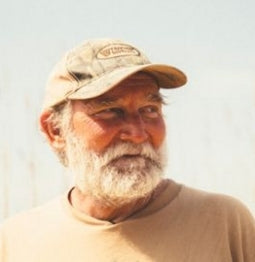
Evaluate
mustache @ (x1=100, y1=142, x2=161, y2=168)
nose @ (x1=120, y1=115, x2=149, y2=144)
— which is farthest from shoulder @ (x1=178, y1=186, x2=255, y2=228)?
nose @ (x1=120, y1=115, x2=149, y2=144)

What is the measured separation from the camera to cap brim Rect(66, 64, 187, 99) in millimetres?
3292

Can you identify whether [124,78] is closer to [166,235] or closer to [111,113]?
[111,113]

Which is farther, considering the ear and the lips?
the ear

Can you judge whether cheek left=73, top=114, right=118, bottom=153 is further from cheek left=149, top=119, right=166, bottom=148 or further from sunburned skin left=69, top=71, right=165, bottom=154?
cheek left=149, top=119, right=166, bottom=148

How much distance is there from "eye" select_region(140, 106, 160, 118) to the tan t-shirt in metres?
0.36

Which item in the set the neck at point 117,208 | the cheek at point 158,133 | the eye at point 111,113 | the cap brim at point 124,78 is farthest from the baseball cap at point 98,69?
the neck at point 117,208

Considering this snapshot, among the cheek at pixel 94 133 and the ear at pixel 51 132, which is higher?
the cheek at pixel 94 133

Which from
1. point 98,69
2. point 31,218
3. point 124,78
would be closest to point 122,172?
point 124,78

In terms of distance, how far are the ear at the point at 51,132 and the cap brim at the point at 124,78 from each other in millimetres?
277

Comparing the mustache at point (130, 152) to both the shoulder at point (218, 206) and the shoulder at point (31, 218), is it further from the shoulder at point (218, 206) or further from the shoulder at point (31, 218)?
the shoulder at point (31, 218)

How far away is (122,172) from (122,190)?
3.3 inches

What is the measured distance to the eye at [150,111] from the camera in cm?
334

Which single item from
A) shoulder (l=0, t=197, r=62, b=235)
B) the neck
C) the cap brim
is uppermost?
the cap brim

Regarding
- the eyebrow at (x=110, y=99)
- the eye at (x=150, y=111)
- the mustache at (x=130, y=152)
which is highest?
the eyebrow at (x=110, y=99)
